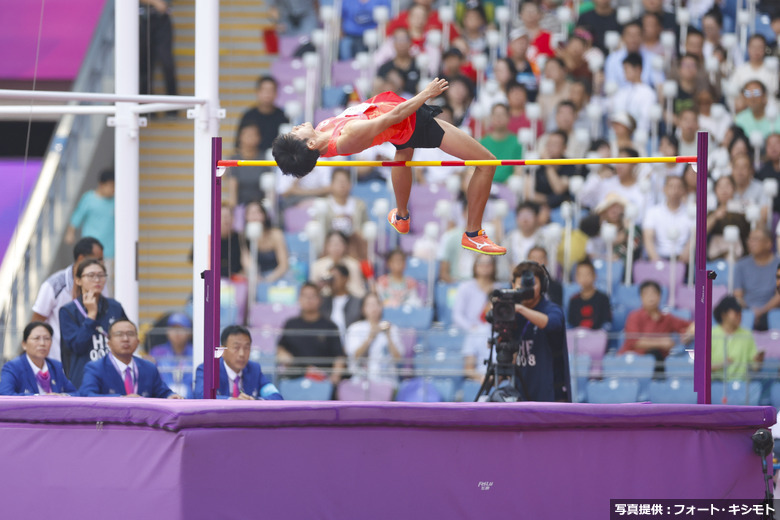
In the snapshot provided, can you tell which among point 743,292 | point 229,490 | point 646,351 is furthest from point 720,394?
point 229,490

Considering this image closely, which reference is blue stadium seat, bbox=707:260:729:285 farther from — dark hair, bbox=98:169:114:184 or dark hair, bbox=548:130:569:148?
dark hair, bbox=98:169:114:184

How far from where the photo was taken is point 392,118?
18.6ft

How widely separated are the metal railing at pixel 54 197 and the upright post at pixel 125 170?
103 cm

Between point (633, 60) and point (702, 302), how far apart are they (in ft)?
18.4

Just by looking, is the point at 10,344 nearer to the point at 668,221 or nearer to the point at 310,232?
the point at 310,232

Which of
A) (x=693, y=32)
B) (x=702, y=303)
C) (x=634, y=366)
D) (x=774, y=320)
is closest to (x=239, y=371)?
(x=702, y=303)

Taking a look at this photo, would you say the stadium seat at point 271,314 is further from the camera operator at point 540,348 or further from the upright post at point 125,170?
the camera operator at point 540,348

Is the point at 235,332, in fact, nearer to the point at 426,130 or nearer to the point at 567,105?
the point at 426,130

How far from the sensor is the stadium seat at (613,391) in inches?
335

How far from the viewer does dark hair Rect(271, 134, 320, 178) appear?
18.2 ft

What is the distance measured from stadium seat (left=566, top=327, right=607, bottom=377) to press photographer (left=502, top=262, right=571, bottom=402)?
188cm

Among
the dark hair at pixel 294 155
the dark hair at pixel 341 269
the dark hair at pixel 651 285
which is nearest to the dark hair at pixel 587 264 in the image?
the dark hair at pixel 651 285

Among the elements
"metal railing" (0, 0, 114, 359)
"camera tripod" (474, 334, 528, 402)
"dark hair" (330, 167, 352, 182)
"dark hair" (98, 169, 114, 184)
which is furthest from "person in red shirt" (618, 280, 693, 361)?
"metal railing" (0, 0, 114, 359)

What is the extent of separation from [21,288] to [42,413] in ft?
12.7
